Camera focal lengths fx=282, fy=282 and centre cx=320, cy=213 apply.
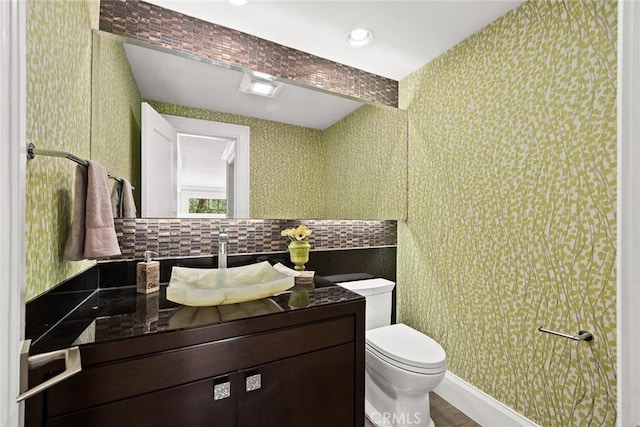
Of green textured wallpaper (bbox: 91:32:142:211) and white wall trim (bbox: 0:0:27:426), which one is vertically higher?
green textured wallpaper (bbox: 91:32:142:211)

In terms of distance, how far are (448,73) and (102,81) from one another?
2077 millimetres

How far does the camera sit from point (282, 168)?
6.17 feet

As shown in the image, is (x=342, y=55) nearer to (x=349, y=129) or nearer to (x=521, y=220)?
(x=349, y=129)

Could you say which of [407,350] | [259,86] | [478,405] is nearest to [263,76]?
[259,86]

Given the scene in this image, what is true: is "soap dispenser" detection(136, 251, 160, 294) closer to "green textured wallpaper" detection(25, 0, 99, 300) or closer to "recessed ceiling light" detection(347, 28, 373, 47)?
"green textured wallpaper" detection(25, 0, 99, 300)

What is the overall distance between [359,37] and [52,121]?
167 centimetres

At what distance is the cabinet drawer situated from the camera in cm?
82

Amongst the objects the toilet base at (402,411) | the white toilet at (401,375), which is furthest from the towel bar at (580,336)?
the toilet base at (402,411)

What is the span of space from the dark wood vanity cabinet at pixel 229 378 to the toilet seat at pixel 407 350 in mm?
331

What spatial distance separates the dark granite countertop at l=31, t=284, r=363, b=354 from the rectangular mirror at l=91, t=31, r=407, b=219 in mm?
509

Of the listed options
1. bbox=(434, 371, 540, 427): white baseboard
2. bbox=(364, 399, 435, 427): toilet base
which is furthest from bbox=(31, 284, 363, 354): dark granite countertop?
bbox=(434, 371, 540, 427): white baseboard

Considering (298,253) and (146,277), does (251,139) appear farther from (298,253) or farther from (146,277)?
(146,277)

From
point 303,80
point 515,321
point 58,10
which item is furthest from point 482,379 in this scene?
point 58,10

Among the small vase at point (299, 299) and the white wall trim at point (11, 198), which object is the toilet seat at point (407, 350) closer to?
the small vase at point (299, 299)
